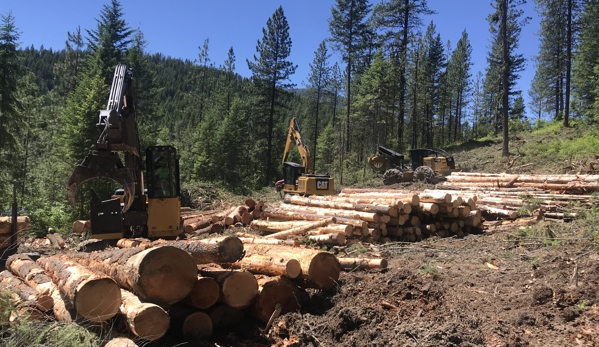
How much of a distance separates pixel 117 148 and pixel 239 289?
515cm

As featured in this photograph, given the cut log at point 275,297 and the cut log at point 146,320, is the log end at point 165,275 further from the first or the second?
the cut log at point 275,297

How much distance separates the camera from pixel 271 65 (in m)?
34.7

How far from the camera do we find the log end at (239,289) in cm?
457

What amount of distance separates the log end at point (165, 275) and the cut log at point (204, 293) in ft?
1.15

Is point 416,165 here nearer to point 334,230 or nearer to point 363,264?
point 334,230

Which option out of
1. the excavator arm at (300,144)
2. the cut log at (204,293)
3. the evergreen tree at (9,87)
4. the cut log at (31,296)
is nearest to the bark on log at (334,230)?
the cut log at (204,293)

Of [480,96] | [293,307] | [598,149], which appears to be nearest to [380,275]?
[293,307]

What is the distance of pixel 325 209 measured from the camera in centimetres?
1130

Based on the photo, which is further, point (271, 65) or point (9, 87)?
point (271, 65)

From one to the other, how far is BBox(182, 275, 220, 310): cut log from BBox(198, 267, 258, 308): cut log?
8 cm

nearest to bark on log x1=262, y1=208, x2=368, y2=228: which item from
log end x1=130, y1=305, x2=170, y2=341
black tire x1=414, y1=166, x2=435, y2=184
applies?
log end x1=130, y1=305, x2=170, y2=341

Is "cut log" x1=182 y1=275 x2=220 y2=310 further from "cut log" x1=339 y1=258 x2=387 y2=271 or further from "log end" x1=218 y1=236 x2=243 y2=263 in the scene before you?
"cut log" x1=339 y1=258 x2=387 y2=271

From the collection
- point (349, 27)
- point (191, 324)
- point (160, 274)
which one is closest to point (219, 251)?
point (191, 324)

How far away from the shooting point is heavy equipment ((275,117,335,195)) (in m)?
16.3
